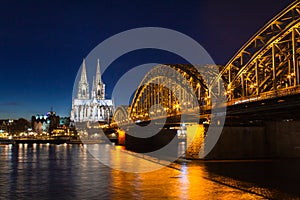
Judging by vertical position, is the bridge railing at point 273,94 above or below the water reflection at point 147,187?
above

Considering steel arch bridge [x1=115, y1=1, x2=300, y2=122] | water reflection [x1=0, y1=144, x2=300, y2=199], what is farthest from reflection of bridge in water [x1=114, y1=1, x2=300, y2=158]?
water reflection [x1=0, y1=144, x2=300, y2=199]

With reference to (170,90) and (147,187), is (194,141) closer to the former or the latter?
(147,187)

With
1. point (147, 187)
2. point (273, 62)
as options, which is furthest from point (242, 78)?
point (147, 187)

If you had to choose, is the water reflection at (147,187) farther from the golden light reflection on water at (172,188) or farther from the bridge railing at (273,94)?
the bridge railing at (273,94)

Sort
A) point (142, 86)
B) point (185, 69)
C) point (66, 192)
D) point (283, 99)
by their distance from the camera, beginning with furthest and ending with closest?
point (142, 86)
point (185, 69)
point (283, 99)
point (66, 192)

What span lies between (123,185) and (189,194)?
491 centimetres

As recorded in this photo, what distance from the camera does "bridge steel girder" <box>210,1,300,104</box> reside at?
38250 mm

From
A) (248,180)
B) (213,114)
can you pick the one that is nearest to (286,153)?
(213,114)

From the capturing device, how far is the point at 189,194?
19.8m

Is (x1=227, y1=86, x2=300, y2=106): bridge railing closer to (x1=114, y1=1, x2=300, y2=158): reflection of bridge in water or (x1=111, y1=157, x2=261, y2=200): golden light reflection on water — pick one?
(x1=114, y1=1, x2=300, y2=158): reflection of bridge in water

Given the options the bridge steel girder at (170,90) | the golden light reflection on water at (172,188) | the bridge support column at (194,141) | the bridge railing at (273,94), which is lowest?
the golden light reflection on water at (172,188)

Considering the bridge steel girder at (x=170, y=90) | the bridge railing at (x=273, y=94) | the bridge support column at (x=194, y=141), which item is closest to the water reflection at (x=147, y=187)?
the bridge railing at (x=273, y=94)

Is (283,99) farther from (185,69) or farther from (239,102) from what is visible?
(185,69)

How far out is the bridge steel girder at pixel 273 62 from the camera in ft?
125
